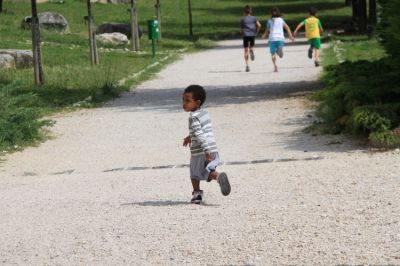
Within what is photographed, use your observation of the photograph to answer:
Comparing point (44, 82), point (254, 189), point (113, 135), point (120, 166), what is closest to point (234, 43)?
point (44, 82)

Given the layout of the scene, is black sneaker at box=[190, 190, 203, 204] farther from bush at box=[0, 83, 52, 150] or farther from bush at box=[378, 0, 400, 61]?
bush at box=[0, 83, 52, 150]

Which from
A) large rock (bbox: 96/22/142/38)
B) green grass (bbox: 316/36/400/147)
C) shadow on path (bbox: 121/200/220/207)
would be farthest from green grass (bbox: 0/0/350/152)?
shadow on path (bbox: 121/200/220/207)

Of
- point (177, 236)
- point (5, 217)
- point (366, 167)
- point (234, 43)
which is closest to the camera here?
point (177, 236)

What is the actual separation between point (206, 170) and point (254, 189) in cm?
64

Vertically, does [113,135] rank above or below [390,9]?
below

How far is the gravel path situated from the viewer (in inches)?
288

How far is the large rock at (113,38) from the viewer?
3822 centimetres

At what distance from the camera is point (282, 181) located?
402 inches

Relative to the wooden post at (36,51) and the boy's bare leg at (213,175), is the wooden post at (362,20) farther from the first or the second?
the boy's bare leg at (213,175)

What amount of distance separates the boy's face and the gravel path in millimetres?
854

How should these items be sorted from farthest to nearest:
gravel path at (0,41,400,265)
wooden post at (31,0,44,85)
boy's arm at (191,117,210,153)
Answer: wooden post at (31,0,44,85) → boy's arm at (191,117,210,153) → gravel path at (0,41,400,265)

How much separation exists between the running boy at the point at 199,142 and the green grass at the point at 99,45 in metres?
5.34

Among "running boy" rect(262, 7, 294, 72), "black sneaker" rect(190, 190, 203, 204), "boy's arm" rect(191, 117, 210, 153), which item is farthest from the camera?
"running boy" rect(262, 7, 294, 72)

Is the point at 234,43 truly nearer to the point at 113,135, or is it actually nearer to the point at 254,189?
the point at 113,135
